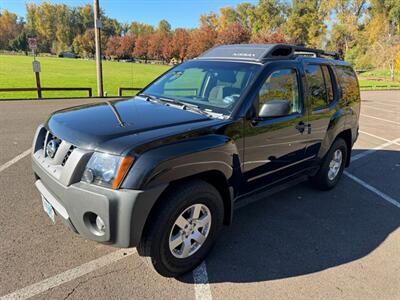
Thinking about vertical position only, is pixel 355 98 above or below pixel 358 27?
below

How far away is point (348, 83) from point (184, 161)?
3673 mm

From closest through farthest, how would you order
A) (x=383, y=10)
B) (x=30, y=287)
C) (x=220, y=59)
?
(x=30, y=287) → (x=220, y=59) → (x=383, y=10)

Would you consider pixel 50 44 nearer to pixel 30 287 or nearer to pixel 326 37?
pixel 326 37

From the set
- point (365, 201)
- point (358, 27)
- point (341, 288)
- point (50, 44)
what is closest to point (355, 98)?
point (365, 201)

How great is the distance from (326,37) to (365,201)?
72994mm

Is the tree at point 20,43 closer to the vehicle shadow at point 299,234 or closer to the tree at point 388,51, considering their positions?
the tree at point 388,51

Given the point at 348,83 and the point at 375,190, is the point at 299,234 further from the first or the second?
the point at 348,83

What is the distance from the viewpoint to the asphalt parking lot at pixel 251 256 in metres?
2.67

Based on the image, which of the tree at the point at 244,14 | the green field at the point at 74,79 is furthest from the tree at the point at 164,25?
the green field at the point at 74,79

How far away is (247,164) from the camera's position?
3.20m

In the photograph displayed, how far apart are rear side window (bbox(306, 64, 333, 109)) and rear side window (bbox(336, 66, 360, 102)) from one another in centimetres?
58

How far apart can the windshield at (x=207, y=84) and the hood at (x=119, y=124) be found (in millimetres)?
309

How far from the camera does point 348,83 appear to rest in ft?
16.5

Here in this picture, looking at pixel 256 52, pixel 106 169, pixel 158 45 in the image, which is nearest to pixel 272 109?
pixel 256 52
